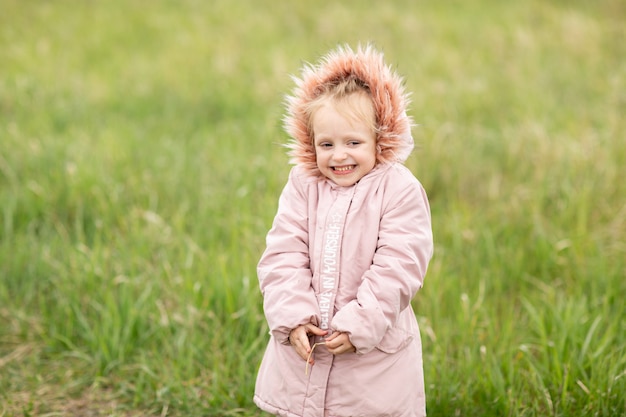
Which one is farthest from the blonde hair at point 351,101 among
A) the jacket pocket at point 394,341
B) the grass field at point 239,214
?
the grass field at point 239,214

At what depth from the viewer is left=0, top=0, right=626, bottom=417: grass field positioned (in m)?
3.31

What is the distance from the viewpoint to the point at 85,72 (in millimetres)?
7352

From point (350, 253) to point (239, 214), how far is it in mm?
2374

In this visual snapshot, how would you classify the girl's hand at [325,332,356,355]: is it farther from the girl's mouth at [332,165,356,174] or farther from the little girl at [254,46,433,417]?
the girl's mouth at [332,165,356,174]

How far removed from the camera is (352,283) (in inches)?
90.2

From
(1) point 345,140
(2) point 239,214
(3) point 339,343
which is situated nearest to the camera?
(3) point 339,343

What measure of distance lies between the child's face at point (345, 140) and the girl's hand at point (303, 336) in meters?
0.46

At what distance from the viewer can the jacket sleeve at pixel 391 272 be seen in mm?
2168

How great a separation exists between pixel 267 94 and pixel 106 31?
280 centimetres

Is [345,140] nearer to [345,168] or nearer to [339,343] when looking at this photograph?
[345,168]

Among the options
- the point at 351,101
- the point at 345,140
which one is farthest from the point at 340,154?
the point at 351,101

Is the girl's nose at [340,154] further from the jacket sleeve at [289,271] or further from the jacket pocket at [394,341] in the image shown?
the jacket pocket at [394,341]

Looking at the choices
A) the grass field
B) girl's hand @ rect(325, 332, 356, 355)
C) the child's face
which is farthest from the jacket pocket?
the grass field

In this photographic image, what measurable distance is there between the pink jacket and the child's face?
1.7 inches
